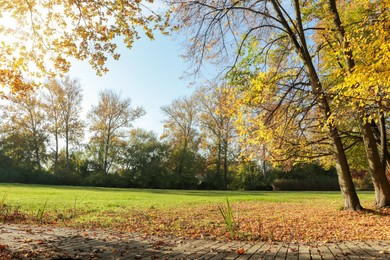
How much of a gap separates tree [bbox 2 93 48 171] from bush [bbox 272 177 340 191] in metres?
33.5

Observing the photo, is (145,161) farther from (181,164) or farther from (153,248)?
(153,248)

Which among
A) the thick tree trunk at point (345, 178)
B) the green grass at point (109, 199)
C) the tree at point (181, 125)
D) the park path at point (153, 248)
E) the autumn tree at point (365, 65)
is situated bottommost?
the park path at point (153, 248)

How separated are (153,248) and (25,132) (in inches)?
1851

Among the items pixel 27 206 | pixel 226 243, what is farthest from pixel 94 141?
pixel 226 243

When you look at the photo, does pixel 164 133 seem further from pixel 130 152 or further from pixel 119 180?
pixel 119 180

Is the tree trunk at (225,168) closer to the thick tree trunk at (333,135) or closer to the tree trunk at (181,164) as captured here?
the tree trunk at (181,164)

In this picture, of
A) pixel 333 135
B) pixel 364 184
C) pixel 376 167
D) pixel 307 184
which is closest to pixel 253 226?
pixel 333 135

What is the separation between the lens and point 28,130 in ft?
152

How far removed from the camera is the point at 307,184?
41125 mm

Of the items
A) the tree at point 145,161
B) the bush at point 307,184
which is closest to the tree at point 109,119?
the tree at point 145,161

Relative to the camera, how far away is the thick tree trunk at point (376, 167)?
39.5 ft

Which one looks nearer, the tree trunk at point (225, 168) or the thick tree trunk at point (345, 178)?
the thick tree trunk at point (345, 178)

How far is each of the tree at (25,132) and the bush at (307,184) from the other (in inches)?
1318

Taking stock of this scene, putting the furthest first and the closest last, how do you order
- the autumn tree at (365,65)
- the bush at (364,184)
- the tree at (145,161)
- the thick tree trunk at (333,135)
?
the tree at (145,161) < the bush at (364,184) < the thick tree trunk at (333,135) < the autumn tree at (365,65)
